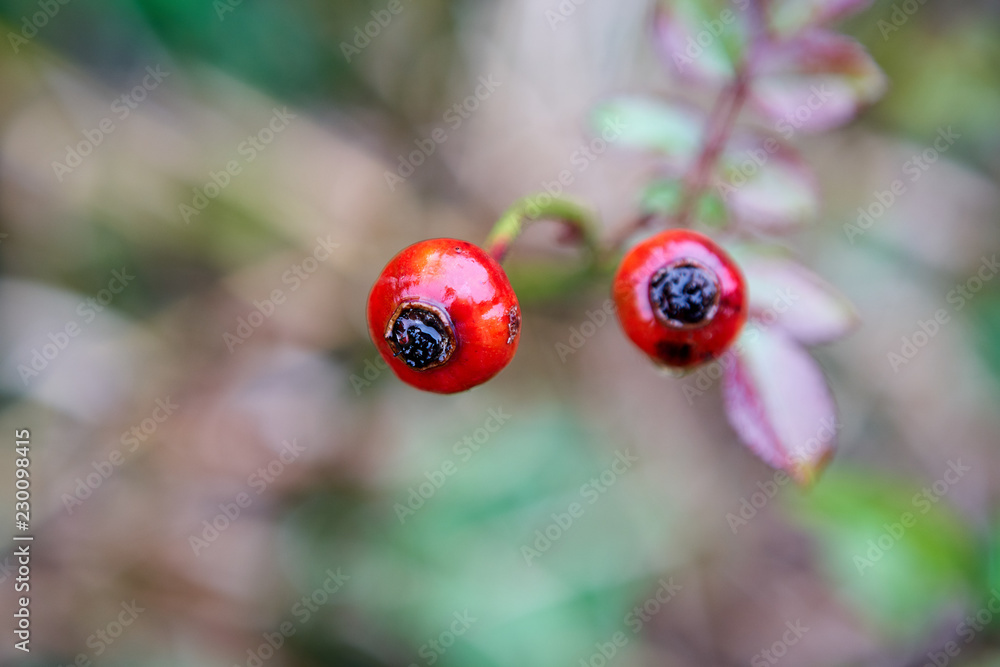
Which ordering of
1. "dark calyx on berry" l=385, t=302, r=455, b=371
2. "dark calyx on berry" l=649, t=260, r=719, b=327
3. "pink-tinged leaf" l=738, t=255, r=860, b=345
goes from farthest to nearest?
"pink-tinged leaf" l=738, t=255, r=860, b=345 < "dark calyx on berry" l=649, t=260, r=719, b=327 < "dark calyx on berry" l=385, t=302, r=455, b=371

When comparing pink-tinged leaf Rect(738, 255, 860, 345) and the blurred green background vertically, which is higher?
the blurred green background

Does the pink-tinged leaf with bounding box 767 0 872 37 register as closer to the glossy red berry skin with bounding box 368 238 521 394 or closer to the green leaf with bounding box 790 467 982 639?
the glossy red berry skin with bounding box 368 238 521 394

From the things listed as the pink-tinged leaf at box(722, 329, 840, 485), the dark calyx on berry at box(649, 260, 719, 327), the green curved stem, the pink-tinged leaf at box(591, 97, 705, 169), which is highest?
the pink-tinged leaf at box(591, 97, 705, 169)

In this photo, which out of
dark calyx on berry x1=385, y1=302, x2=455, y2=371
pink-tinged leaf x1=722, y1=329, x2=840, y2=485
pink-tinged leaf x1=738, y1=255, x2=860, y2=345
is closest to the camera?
dark calyx on berry x1=385, y1=302, x2=455, y2=371

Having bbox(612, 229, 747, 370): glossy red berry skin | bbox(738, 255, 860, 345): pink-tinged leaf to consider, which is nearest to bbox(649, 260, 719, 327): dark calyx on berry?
bbox(612, 229, 747, 370): glossy red berry skin

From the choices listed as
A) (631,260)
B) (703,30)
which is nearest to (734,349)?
(631,260)

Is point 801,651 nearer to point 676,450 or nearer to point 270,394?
point 676,450
